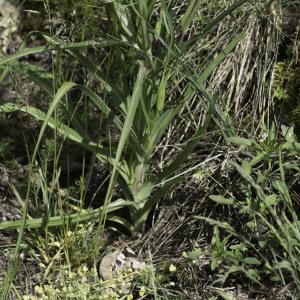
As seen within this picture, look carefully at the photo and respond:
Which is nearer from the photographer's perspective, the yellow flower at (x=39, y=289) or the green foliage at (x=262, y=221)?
the green foliage at (x=262, y=221)

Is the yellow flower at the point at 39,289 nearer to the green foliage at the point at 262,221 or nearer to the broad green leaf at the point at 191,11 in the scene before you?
the green foliage at the point at 262,221

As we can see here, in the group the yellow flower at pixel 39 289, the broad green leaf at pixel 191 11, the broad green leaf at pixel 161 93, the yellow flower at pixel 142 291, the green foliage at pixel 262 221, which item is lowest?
the yellow flower at pixel 39 289

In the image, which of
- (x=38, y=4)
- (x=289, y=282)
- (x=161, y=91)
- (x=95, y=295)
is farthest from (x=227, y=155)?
(x=38, y=4)

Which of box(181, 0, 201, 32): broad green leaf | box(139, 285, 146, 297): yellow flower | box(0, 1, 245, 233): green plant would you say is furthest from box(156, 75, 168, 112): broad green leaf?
box(139, 285, 146, 297): yellow flower

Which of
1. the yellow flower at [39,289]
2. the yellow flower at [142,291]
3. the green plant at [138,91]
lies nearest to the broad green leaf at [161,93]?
the green plant at [138,91]

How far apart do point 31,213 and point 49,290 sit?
39 cm

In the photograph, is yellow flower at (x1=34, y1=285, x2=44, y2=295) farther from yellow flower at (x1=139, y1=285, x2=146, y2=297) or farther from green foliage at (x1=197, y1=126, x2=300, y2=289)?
green foliage at (x1=197, y1=126, x2=300, y2=289)

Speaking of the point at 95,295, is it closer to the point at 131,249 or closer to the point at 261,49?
the point at 131,249

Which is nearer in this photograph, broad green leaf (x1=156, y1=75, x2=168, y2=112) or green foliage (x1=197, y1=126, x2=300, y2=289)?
green foliage (x1=197, y1=126, x2=300, y2=289)

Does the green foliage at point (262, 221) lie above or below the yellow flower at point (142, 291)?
above

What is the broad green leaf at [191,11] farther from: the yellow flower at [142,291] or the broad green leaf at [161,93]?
the yellow flower at [142,291]

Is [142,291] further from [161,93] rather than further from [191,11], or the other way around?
[191,11]

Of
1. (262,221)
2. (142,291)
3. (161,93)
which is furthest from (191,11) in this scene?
(142,291)

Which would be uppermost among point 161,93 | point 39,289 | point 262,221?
point 161,93
